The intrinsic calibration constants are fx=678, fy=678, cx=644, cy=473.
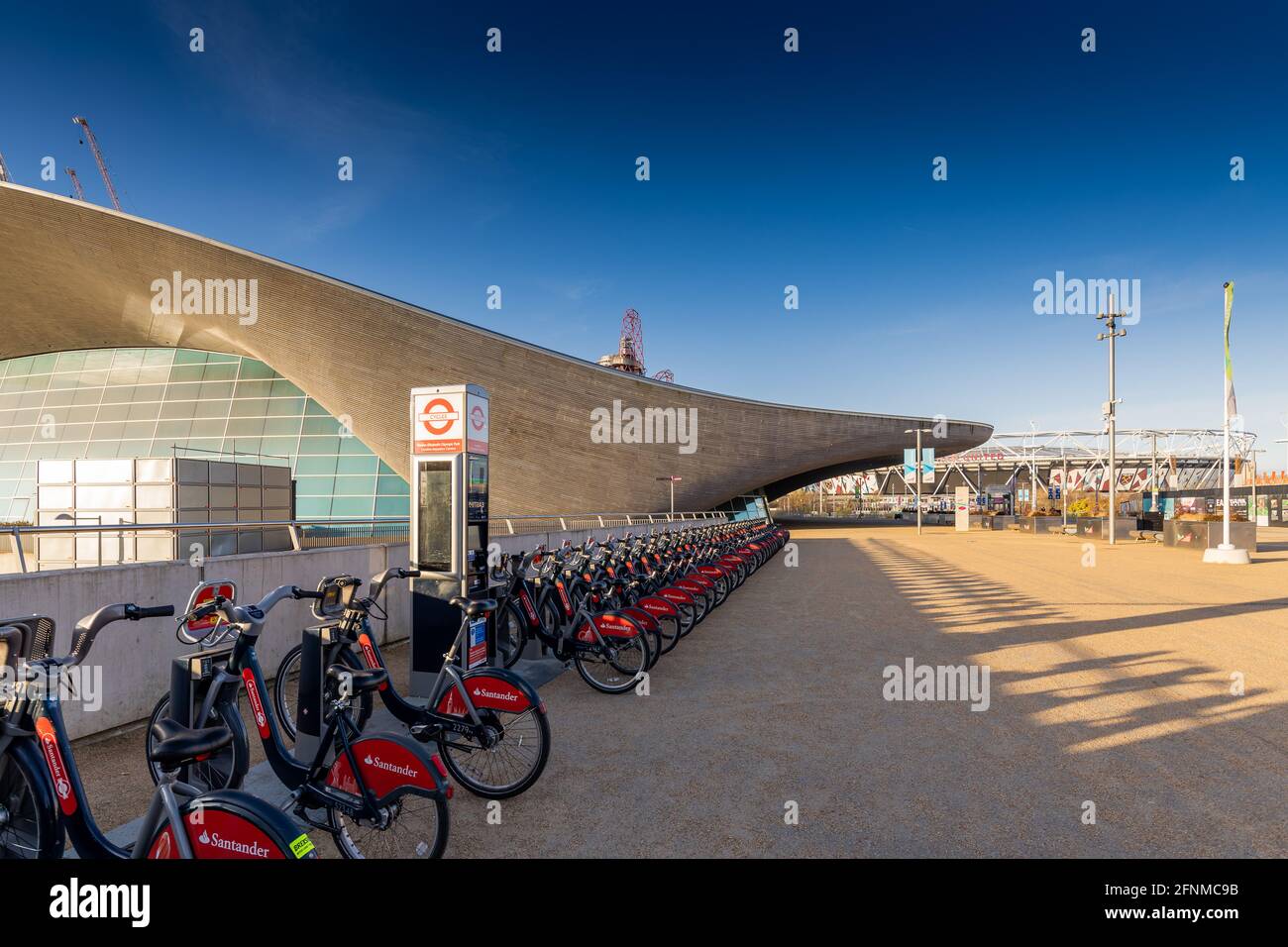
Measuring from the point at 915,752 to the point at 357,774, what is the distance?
→ 3.51 meters

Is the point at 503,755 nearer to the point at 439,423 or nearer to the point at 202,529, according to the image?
the point at 439,423

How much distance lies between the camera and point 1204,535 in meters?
22.0

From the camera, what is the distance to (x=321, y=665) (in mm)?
3887

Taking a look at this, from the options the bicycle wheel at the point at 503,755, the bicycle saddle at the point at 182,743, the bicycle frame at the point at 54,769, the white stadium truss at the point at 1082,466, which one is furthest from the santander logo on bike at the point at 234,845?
the white stadium truss at the point at 1082,466

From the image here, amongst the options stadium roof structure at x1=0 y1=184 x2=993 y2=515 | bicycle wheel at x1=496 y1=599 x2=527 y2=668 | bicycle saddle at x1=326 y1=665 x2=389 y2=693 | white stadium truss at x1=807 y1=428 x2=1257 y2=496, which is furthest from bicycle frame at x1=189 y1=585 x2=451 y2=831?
white stadium truss at x1=807 y1=428 x2=1257 y2=496

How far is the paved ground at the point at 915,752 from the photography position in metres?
3.38

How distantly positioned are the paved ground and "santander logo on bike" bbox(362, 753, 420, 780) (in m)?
0.62

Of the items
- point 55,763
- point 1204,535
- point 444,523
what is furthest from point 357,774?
point 1204,535

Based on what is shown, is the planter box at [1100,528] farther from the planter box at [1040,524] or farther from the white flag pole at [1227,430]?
the white flag pole at [1227,430]

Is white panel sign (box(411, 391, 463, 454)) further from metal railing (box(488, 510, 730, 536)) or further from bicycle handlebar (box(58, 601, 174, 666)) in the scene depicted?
bicycle handlebar (box(58, 601, 174, 666))

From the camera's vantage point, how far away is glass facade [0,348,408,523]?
Result: 30719 mm

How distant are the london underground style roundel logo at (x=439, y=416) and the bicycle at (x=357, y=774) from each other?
2857mm
